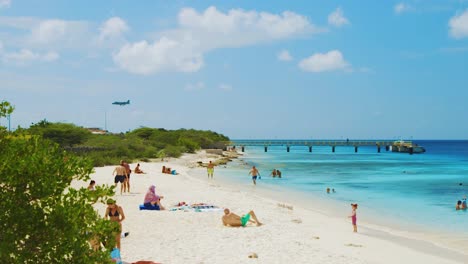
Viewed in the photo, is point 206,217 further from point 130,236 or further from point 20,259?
point 20,259

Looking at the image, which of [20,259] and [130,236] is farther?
[130,236]

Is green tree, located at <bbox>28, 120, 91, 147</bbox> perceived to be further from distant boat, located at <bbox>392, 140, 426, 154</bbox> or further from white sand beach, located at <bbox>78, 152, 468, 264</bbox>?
distant boat, located at <bbox>392, 140, 426, 154</bbox>

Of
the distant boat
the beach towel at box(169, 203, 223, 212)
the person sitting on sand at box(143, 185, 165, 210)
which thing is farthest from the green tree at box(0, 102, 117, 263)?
the distant boat

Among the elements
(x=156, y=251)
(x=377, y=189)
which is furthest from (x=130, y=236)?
(x=377, y=189)

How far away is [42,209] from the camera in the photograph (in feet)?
14.5

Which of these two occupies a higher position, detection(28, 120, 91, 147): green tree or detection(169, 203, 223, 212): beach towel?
detection(28, 120, 91, 147): green tree

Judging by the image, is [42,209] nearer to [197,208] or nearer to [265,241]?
[265,241]

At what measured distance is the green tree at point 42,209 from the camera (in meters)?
4.27

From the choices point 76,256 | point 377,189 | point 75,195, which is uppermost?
point 75,195

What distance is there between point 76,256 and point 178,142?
7668 centimetres

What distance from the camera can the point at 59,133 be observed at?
55938 millimetres

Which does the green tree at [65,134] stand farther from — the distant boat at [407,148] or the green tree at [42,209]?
the distant boat at [407,148]

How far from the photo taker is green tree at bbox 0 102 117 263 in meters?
4.27

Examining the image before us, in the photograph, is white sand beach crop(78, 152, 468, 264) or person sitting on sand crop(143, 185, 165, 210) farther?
person sitting on sand crop(143, 185, 165, 210)
